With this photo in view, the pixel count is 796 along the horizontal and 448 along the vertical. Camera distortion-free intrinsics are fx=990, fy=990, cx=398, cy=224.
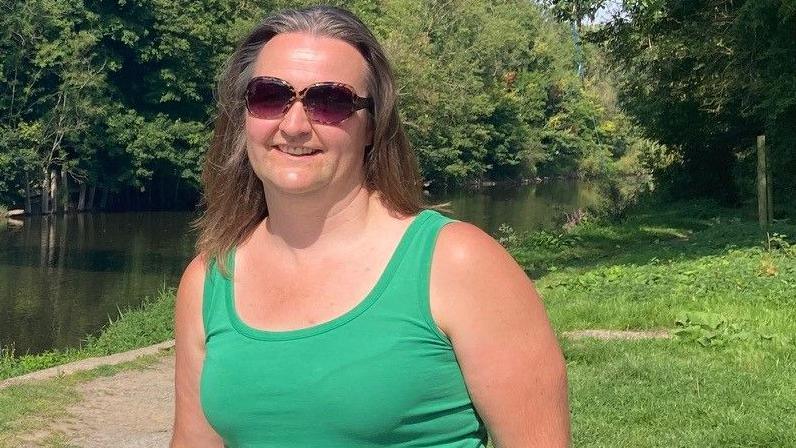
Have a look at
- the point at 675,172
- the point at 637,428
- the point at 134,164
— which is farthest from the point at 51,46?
the point at 637,428

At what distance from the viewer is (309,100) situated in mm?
1802

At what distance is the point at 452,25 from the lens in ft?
201

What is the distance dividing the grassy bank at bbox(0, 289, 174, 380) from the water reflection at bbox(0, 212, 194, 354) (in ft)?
7.34

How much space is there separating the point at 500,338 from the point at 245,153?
0.75 metres

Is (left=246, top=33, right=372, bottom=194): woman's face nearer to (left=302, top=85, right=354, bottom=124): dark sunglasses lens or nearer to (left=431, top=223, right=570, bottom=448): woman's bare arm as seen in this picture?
(left=302, top=85, right=354, bottom=124): dark sunglasses lens

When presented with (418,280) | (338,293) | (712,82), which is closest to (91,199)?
(712,82)

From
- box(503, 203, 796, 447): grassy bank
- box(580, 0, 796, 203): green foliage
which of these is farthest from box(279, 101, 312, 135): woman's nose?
box(580, 0, 796, 203): green foliage

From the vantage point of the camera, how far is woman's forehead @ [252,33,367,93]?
71.3 inches

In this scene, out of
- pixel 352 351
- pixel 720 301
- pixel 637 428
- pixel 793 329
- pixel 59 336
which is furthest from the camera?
pixel 59 336

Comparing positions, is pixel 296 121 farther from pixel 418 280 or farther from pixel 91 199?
pixel 91 199

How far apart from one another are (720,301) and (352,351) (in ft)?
25.4

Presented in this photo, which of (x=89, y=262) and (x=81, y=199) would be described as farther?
(x=81, y=199)

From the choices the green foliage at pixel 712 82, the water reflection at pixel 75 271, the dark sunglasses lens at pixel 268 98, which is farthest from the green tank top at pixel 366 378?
the water reflection at pixel 75 271

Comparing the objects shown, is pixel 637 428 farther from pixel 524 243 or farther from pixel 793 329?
pixel 524 243
